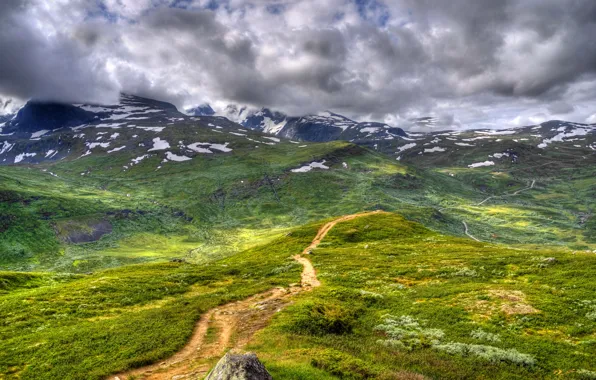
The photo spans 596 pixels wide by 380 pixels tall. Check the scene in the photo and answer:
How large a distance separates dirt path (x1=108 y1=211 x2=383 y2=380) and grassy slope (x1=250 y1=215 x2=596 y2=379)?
2.22 m

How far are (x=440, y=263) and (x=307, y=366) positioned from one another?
1389 inches

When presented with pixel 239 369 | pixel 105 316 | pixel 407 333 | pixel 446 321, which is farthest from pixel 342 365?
pixel 105 316

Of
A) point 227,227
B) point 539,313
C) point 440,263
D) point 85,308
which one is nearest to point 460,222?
point 227,227

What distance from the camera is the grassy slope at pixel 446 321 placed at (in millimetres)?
17625

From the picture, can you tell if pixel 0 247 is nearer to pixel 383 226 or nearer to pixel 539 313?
pixel 383 226

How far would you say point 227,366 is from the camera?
511 inches

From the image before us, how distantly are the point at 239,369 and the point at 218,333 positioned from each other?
1373 cm

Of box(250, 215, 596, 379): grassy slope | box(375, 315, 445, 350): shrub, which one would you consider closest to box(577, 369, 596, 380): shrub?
box(250, 215, 596, 379): grassy slope

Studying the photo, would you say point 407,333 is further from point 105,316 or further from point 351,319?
point 105,316

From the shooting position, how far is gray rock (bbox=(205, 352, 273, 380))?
1250 centimetres

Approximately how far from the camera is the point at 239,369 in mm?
12609

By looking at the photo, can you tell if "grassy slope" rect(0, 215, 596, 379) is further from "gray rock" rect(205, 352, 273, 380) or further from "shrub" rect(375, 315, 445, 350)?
"gray rock" rect(205, 352, 273, 380)

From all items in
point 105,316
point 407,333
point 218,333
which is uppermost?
point 407,333

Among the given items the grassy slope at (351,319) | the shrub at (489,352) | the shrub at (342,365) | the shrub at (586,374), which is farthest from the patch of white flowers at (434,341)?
the shrub at (342,365)
